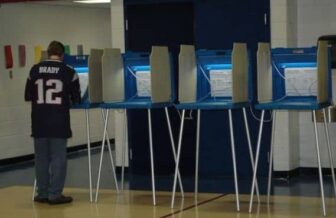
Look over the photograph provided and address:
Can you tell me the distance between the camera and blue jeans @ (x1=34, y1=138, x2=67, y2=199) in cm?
691

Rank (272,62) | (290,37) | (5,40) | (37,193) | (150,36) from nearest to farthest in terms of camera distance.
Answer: (272,62), (37,193), (290,37), (150,36), (5,40)

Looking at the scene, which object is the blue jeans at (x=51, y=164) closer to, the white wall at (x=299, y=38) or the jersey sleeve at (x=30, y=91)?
the jersey sleeve at (x=30, y=91)

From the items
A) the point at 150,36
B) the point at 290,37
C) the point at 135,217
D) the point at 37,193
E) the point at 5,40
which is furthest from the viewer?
the point at 5,40

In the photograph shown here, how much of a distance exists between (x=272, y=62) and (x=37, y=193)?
2.67 m

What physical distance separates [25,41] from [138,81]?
13.9ft

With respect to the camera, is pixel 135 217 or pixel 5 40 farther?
pixel 5 40

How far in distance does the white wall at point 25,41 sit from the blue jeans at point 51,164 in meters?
3.76

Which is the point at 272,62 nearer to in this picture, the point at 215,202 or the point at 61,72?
the point at 215,202

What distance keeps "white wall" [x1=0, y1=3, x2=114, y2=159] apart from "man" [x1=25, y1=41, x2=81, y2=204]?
384 centimetres

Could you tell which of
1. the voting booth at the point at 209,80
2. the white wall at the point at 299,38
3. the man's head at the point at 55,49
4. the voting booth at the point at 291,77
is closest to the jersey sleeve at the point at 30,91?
the man's head at the point at 55,49

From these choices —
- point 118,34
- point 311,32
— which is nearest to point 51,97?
point 118,34

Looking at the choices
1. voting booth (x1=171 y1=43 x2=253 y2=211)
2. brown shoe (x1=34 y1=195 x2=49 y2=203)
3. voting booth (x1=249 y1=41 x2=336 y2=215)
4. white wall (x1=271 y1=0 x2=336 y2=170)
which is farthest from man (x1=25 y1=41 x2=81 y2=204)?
white wall (x1=271 y1=0 x2=336 y2=170)

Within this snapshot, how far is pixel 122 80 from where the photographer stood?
7457mm

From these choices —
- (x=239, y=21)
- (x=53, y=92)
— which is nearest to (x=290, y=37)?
(x=239, y=21)
